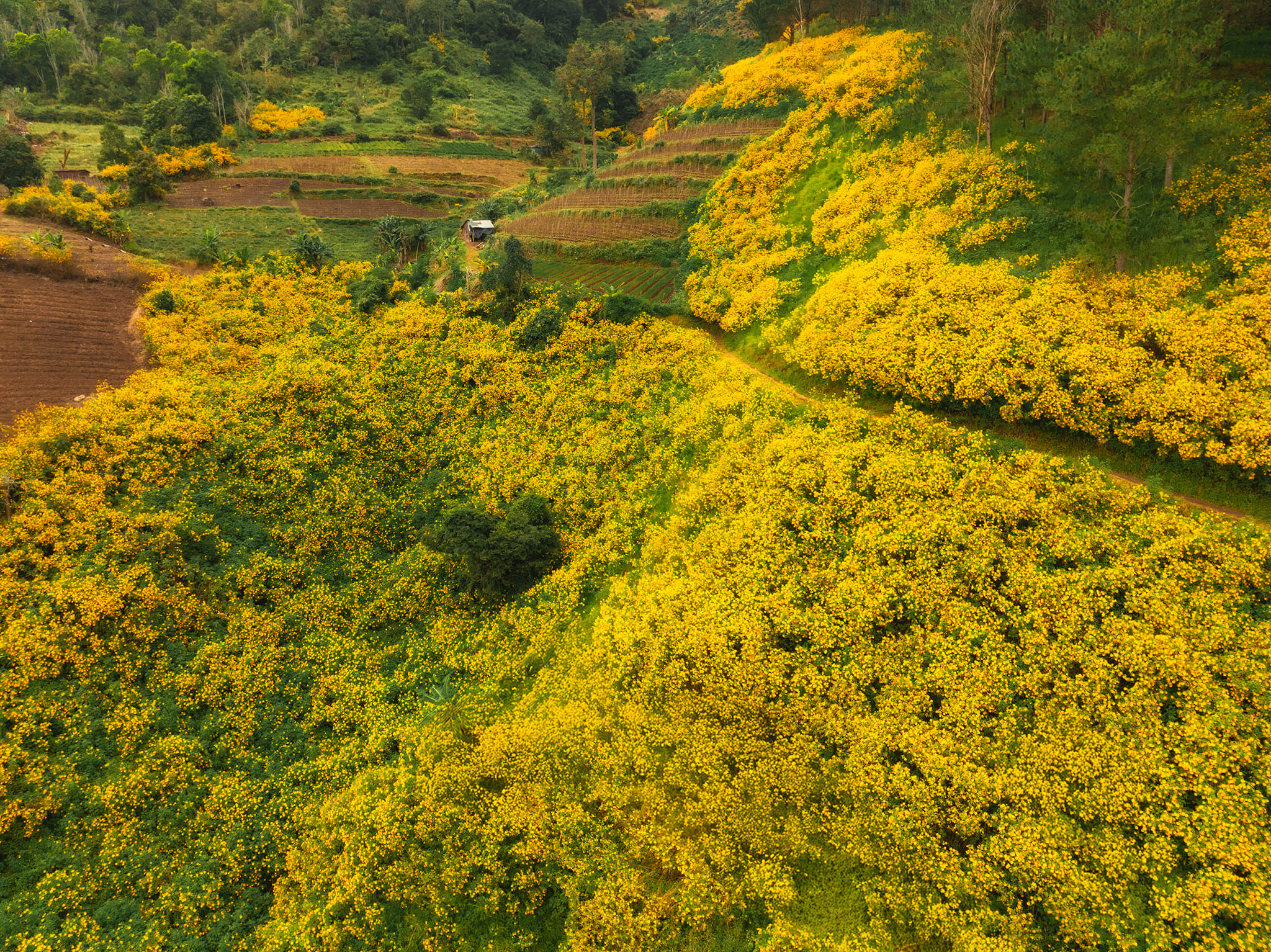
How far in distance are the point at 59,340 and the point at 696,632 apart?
60.7 meters

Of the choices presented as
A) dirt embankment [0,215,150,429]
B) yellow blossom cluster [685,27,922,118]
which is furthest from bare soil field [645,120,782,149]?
dirt embankment [0,215,150,429]

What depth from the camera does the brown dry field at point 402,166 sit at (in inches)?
3782

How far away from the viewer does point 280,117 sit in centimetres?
10912

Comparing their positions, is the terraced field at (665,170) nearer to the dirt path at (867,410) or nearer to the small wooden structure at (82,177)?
the dirt path at (867,410)

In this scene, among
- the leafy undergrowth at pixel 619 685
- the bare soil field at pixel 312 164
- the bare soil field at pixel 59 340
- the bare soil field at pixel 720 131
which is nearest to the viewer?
the leafy undergrowth at pixel 619 685

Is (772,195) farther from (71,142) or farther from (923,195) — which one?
(71,142)

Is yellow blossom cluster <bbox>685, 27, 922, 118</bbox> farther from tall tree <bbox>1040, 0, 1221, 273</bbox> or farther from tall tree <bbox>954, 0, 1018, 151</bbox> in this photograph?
tall tree <bbox>1040, 0, 1221, 273</bbox>

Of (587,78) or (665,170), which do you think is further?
(587,78)

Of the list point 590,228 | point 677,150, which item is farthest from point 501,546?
point 677,150

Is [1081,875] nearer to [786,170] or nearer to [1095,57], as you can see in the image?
[1095,57]

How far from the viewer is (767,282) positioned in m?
50.4

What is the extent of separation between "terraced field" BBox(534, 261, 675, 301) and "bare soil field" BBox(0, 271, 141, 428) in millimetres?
38963

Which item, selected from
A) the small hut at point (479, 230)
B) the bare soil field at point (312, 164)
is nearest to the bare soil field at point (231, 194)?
the bare soil field at point (312, 164)

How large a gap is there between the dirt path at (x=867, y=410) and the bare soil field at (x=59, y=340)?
4894 cm
